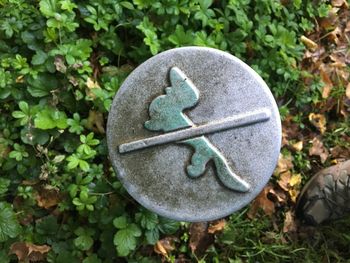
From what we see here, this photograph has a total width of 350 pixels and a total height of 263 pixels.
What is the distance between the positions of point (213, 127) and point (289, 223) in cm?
104

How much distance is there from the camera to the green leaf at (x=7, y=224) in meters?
1.91

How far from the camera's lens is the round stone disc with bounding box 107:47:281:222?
165 centimetres

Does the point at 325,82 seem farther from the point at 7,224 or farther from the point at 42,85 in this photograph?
the point at 7,224

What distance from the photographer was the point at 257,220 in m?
2.40

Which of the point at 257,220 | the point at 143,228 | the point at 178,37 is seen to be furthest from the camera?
the point at 257,220

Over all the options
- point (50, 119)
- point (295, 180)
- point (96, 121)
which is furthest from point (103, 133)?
point (295, 180)

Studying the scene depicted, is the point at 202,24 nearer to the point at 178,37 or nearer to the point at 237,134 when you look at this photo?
the point at 178,37

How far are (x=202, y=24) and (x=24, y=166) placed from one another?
1.06 metres

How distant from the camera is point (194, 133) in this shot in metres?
1.64

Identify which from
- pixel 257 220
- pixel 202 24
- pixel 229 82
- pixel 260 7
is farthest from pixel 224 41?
pixel 257 220

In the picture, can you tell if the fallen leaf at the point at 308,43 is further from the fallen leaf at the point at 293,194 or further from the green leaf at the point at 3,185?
the green leaf at the point at 3,185

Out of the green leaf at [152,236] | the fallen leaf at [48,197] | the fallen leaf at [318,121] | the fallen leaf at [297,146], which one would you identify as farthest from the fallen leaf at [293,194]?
the fallen leaf at [48,197]

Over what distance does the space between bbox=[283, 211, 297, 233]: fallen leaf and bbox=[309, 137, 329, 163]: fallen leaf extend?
351mm

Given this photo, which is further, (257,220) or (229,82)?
(257,220)
